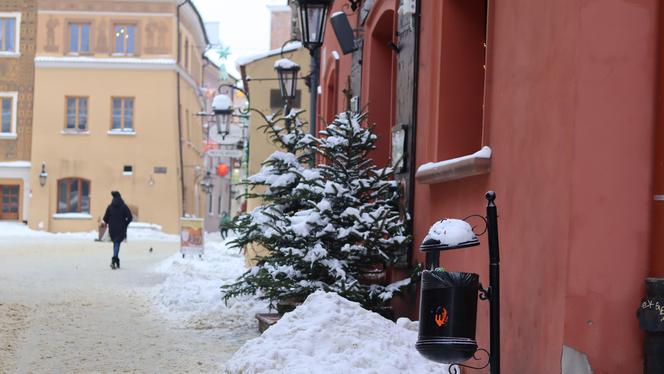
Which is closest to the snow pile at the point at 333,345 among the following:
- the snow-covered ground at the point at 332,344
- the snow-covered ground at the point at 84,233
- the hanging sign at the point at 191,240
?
the snow-covered ground at the point at 332,344

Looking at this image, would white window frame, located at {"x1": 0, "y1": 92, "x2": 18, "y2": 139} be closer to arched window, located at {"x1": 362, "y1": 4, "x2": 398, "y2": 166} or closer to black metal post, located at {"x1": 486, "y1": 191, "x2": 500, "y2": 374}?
arched window, located at {"x1": 362, "y1": 4, "x2": 398, "y2": 166}

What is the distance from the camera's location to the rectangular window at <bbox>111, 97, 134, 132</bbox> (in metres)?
41.1

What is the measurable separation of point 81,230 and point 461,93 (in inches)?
1369

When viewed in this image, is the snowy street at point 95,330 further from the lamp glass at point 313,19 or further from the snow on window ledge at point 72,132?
the snow on window ledge at point 72,132

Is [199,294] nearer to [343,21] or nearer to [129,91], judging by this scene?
[343,21]

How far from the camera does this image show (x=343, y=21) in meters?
11.2

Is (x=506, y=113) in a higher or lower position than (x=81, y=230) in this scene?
higher

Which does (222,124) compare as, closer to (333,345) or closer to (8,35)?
(333,345)

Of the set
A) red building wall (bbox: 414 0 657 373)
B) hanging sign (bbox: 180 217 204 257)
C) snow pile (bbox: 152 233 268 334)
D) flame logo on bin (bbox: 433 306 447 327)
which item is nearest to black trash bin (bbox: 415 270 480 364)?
flame logo on bin (bbox: 433 306 447 327)

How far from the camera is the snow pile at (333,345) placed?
229 inches

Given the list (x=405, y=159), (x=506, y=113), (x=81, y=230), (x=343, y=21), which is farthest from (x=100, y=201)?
(x=506, y=113)

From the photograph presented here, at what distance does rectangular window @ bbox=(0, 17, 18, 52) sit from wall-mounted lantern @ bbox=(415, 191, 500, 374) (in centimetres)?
4019

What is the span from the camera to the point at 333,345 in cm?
614

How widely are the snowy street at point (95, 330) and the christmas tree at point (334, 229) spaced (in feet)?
2.84
